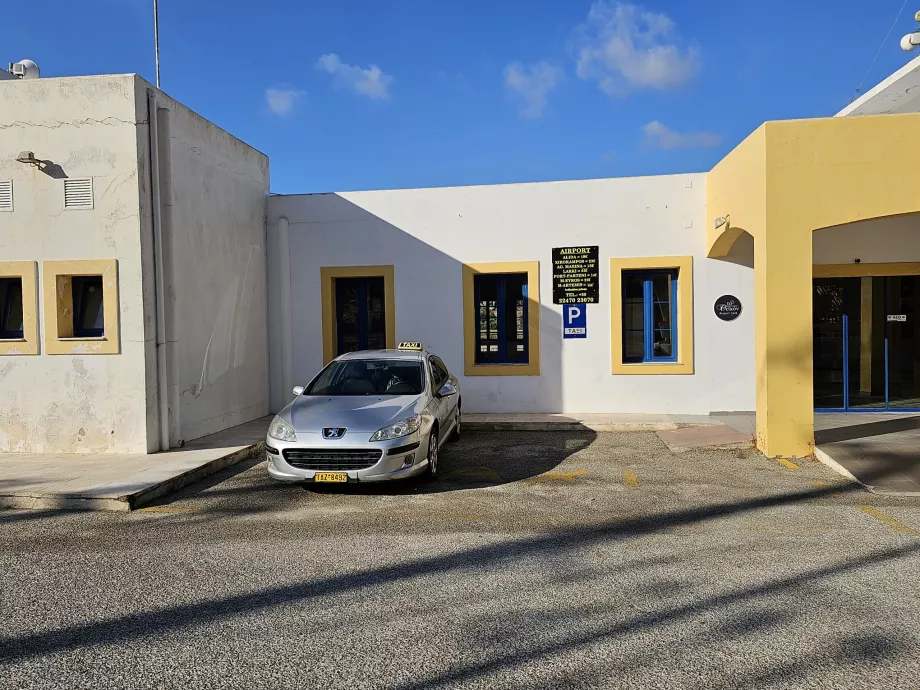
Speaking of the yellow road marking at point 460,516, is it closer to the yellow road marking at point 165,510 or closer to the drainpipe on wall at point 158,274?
the yellow road marking at point 165,510

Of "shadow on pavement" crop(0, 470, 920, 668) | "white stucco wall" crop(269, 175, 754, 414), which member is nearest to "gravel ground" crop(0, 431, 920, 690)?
"shadow on pavement" crop(0, 470, 920, 668)

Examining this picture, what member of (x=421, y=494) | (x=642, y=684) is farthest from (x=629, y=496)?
(x=642, y=684)

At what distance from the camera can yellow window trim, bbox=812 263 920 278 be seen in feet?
38.7

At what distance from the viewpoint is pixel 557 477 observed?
819 cm

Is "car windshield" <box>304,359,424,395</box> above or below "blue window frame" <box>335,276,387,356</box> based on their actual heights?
below

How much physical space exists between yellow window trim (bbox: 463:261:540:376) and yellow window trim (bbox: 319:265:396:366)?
133cm

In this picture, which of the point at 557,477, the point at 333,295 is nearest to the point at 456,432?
the point at 557,477

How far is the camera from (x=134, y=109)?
9125mm

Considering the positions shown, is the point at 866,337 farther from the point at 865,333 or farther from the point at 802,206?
the point at 802,206

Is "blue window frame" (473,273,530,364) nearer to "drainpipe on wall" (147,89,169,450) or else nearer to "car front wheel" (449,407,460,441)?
"car front wheel" (449,407,460,441)

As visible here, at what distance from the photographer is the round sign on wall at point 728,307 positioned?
12.1 metres

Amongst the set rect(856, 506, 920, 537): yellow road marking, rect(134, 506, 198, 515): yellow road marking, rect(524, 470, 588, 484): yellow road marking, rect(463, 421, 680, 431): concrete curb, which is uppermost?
rect(463, 421, 680, 431): concrete curb

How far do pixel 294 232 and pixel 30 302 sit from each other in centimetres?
478

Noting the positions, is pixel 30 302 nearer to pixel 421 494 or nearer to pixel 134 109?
pixel 134 109
